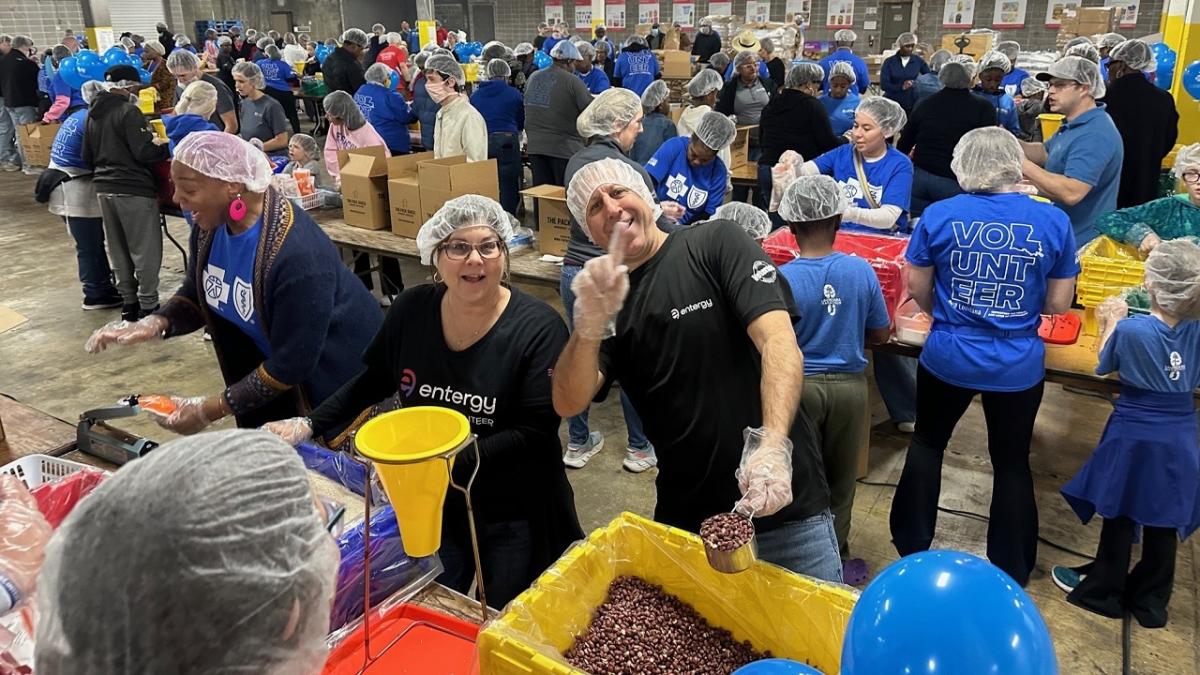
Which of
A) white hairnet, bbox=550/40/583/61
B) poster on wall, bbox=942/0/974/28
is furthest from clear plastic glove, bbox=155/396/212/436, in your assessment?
poster on wall, bbox=942/0/974/28

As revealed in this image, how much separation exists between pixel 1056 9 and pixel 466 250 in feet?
49.6

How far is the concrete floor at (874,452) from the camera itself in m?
2.77

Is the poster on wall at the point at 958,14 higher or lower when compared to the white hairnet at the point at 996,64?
higher

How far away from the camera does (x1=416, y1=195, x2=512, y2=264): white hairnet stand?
209 centimetres

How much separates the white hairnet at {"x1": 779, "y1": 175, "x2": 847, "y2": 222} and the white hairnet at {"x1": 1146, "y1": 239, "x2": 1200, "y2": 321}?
962 millimetres

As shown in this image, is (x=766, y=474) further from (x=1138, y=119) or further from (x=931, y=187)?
(x=1138, y=119)

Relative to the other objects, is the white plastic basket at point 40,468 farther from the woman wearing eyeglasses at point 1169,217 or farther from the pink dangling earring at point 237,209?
the woman wearing eyeglasses at point 1169,217

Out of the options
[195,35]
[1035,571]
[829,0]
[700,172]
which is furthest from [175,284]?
[195,35]

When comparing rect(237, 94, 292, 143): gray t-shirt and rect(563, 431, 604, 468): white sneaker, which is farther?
rect(237, 94, 292, 143): gray t-shirt

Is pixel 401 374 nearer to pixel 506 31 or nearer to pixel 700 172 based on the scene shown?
pixel 700 172

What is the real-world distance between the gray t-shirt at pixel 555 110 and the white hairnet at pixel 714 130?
7.27 feet

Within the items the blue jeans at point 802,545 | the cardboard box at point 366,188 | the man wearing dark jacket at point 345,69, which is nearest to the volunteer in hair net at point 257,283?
the blue jeans at point 802,545

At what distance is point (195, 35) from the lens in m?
20.5

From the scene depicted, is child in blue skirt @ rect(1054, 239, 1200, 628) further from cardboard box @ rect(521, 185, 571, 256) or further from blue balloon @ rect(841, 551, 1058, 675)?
cardboard box @ rect(521, 185, 571, 256)
